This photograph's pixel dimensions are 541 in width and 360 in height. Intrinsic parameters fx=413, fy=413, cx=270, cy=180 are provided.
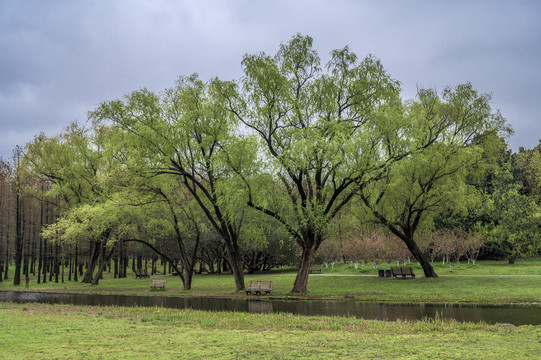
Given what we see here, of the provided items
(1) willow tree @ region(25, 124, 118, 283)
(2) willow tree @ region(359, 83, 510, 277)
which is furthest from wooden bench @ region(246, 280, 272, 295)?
(1) willow tree @ region(25, 124, 118, 283)

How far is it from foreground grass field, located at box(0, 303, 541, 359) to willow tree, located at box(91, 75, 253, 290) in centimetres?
1271

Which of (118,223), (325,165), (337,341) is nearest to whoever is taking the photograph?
(337,341)

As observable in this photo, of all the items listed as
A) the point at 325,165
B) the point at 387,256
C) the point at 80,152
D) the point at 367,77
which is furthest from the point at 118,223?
the point at 387,256

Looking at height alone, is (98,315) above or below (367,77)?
below

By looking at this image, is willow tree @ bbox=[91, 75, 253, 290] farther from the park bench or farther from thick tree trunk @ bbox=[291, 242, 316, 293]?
the park bench

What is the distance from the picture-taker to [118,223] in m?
33.7

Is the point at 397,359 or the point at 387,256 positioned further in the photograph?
the point at 387,256

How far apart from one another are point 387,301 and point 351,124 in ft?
34.9

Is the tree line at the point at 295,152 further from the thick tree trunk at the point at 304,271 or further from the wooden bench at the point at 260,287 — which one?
the wooden bench at the point at 260,287

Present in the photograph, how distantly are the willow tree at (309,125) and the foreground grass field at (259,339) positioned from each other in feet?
34.8

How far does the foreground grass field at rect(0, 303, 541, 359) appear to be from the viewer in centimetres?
826

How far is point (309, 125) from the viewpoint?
80.6 feet

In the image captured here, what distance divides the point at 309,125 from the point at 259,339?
1644 centimetres

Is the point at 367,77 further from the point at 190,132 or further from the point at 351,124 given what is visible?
the point at 190,132
